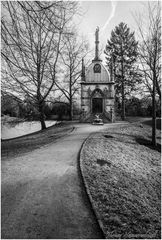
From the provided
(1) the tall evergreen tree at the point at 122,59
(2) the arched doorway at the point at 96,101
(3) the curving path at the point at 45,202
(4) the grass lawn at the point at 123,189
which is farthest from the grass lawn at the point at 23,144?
(1) the tall evergreen tree at the point at 122,59

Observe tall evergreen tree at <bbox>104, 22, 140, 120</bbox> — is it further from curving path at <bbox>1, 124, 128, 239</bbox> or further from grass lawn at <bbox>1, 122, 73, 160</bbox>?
curving path at <bbox>1, 124, 128, 239</bbox>

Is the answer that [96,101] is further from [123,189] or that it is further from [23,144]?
[123,189]

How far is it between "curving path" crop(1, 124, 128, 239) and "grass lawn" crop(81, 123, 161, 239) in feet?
1.40

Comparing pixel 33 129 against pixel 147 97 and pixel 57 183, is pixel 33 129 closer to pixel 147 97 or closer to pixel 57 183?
pixel 147 97

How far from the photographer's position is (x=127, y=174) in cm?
749

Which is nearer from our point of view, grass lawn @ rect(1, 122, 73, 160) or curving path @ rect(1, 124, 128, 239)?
curving path @ rect(1, 124, 128, 239)

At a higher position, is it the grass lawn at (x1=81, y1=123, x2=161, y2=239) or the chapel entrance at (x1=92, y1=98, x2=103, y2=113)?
the chapel entrance at (x1=92, y1=98, x2=103, y2=113)

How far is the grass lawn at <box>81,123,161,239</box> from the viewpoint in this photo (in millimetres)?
4074

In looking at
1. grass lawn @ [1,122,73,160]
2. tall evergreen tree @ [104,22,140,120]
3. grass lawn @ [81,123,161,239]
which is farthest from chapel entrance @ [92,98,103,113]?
grass lawn @ [81,123,161,239]

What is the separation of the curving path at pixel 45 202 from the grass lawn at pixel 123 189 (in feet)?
1.40

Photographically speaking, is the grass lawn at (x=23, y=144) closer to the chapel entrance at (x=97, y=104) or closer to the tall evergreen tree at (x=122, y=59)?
the chapel entrance at (x=97, y=104)

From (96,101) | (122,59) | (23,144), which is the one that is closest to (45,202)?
(23,144)

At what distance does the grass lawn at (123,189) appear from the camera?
4074 millimetres

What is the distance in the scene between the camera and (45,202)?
4664 mm
